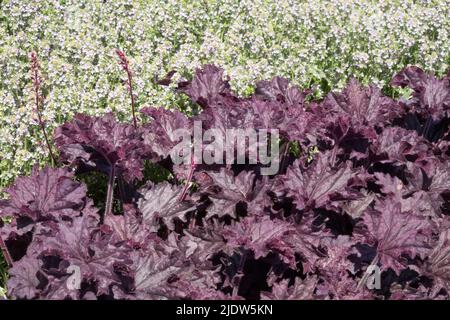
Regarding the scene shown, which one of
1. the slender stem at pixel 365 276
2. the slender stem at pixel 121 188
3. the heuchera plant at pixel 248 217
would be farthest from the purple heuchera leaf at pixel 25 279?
the slender stem at pixel 365 276

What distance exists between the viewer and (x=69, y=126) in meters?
3.32

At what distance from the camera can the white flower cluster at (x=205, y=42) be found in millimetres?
4566

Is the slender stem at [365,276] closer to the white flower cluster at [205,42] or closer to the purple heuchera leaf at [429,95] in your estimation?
the purple heuchera leaf at [429,95]

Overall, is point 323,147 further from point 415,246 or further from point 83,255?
point 83,255

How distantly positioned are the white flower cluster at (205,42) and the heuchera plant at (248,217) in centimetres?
94

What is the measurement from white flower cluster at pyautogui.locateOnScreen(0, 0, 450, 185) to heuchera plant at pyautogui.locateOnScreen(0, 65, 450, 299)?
3.10 ft

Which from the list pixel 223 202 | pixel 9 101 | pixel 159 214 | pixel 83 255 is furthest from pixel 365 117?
pixel 9 101

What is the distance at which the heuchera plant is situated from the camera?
8.53 feet

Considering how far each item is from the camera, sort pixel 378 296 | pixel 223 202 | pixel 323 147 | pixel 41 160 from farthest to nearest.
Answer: pixel 41 160, pixel 323 147, pixel 223 202, pixel 378 296

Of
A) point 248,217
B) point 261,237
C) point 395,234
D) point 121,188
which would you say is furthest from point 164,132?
point 395,234

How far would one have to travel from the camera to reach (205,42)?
4.82m

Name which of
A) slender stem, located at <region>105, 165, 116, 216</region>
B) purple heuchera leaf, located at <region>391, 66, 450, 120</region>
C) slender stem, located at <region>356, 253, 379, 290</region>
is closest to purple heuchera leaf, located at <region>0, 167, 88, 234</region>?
slender stem, located at <region>105, 165, 116, 216</region>

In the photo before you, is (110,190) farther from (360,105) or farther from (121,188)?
(360,105)

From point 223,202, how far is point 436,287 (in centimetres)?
100
